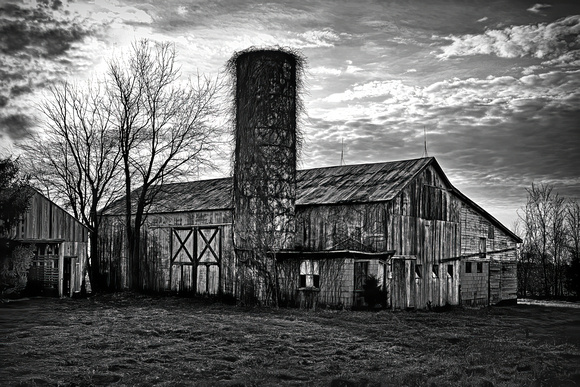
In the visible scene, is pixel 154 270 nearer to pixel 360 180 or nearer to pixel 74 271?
pixel 74 271

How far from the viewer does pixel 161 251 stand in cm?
3253

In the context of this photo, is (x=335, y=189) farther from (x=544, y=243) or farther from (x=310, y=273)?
(x=544, y=243)

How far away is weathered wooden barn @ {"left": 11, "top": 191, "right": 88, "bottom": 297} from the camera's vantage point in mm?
26812

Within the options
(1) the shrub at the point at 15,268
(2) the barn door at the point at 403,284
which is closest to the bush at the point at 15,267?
(1) the shrub at the point at 15,268

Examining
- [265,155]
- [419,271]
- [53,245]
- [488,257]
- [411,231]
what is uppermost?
[265,155]

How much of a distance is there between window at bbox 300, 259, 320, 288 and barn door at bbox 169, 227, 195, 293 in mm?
7756

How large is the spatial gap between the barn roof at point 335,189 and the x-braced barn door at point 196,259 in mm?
1260

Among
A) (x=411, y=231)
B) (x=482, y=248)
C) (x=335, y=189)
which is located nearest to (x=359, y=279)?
(x=411, y=231)

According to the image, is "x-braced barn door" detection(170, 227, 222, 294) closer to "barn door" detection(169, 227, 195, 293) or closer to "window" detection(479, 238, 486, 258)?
"barn door" detection(169, 227, 195, 293)

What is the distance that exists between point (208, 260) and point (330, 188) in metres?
6.81

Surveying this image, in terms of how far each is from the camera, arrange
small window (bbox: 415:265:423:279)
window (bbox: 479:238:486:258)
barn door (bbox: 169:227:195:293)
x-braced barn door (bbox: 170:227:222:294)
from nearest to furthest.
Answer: small window (bbox: 415:265:423:279) < x-braced barn door (bbox: 170:227:222:294) < barn door (bbox: 169:227:195:293) < window (bbox: 479:238:486:258)

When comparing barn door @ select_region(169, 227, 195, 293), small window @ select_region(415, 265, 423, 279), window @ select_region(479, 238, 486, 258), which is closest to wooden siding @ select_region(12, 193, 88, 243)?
barn door @ select_region(169, 227, 195, 293)

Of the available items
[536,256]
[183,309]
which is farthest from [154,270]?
[536,256]

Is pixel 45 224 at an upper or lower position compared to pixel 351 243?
upper
